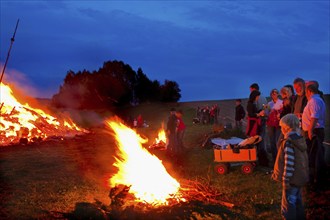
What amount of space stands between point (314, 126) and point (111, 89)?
145ft

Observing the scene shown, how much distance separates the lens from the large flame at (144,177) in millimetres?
7500

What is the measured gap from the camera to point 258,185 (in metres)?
8.59

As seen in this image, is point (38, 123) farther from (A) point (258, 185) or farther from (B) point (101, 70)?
(B) point (101, 70)

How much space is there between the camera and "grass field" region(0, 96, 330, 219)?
6.97 meters

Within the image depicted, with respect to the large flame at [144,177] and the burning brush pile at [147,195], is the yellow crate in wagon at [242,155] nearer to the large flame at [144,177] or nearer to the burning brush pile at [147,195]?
the burning brush pile at [147,195]

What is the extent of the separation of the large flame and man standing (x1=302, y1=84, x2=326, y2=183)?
2723 millimetres

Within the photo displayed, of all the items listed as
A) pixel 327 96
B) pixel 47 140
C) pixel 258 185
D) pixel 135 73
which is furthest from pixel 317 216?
pixel 135 73

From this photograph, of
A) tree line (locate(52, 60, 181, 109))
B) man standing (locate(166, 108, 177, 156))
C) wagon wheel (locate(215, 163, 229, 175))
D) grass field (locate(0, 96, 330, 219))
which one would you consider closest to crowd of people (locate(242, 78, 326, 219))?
grass field (locate(0, 96, 330, 219))

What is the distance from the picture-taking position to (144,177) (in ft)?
26.8

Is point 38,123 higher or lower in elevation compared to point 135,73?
lower

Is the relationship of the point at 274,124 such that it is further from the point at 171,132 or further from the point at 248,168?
the point at 171,132

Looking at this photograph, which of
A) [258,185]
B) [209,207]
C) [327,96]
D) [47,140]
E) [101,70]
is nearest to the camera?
[209,207]

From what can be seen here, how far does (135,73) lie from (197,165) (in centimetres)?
4172

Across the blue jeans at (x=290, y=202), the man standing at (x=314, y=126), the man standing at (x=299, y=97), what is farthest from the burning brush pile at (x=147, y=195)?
the man standing at (x=299, y=97)
